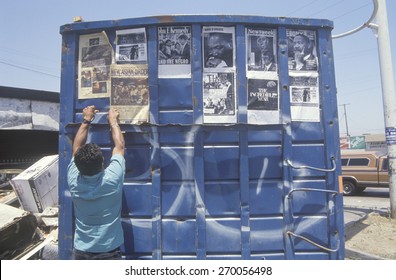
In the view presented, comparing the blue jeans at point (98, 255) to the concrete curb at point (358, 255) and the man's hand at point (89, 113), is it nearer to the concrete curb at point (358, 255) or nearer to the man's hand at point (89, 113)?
the man's hand at point (89, 113)

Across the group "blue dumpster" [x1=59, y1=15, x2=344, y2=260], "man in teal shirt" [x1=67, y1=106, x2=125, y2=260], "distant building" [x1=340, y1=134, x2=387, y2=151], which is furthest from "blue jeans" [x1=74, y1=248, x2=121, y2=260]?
"distant building" [x1=340, y1=134, x2=387, y2=151]

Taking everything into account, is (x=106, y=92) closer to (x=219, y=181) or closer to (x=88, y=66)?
(x=88, y=66)

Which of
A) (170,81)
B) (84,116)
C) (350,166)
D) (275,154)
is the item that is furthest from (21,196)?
(350,166)

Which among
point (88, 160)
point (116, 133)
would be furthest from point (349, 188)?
point (88, 160)

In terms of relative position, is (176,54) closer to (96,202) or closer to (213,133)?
(213,133)

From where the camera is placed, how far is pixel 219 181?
9.64ft

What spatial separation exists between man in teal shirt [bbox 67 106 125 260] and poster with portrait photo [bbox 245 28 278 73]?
57.7 inches

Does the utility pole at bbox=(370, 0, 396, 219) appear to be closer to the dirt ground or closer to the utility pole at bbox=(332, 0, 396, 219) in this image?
the utility pole at bbox=(332, 0, 396, 219)

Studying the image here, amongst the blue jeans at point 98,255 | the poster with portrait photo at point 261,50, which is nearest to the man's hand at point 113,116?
the blue jeans at point 98,255

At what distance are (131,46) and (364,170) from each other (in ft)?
43.7

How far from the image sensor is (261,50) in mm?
3010

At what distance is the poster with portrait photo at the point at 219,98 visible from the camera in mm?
2932

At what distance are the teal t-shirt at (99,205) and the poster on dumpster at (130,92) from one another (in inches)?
17.6

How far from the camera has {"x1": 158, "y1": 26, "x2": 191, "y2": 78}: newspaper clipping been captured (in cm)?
296
